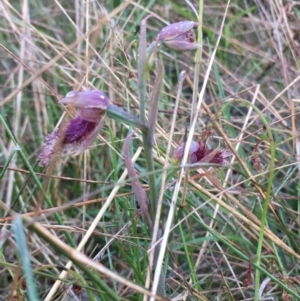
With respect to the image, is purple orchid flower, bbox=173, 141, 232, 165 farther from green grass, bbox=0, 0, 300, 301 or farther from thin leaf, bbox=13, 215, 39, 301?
thin leaf, bbox=13, 215, 39, 301

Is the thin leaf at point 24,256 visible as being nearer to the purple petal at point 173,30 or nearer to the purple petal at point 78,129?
the purple petal at point 78,129

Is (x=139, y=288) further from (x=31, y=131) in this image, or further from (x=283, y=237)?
(x=31, y=131)

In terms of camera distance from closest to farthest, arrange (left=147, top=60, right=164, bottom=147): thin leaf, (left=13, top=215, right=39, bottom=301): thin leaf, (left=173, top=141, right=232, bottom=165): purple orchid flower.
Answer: (left=13, top=215, right=39, bottom=301): thin leaf < (left=147, top=60, right=164, bottom=147): thin leaf < (left=173, top=141, right=232, bottom=165): purple orchid flower

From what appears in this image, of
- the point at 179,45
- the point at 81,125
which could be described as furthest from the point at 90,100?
the point at 179,45

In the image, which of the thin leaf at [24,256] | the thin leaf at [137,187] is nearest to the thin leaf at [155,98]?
the thin leaf at [137,187]

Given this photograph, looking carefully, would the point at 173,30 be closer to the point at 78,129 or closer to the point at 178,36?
the point at 178,36

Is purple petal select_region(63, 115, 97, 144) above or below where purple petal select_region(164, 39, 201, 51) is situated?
below

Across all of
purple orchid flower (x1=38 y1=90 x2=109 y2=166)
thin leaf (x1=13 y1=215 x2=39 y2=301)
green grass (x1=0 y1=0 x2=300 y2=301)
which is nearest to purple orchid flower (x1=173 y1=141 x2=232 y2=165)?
green grass (x1=0 y1=0 x2=300 y2=301)

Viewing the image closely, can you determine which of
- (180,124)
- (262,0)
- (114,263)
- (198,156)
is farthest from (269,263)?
(262,0)
